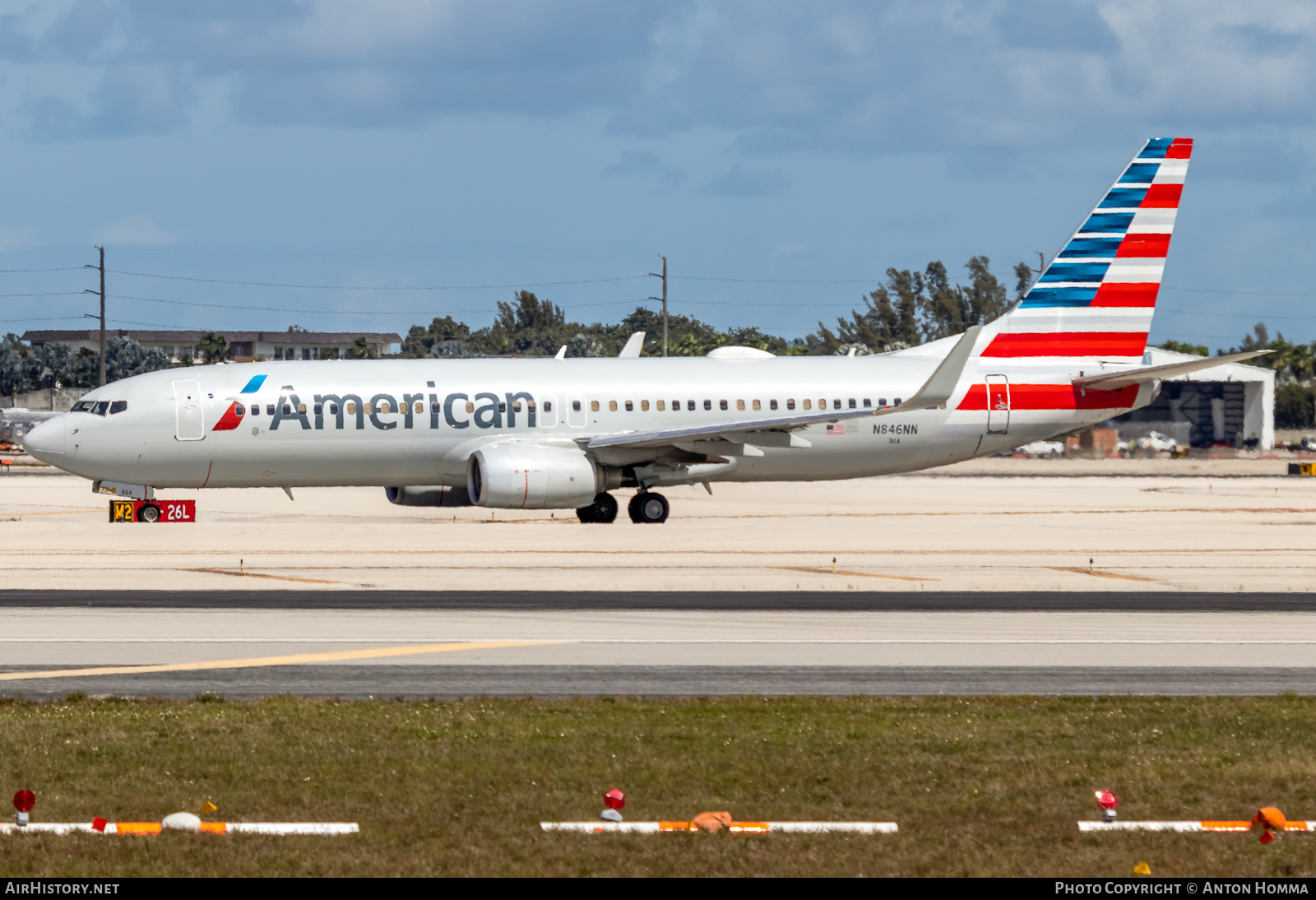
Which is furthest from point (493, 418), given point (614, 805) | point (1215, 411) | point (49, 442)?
point (1215, 411)

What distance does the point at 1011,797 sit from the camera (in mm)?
11141

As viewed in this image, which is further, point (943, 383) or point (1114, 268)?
point (1114, 268)

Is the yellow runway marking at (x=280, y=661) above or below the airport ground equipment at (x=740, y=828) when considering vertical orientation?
below

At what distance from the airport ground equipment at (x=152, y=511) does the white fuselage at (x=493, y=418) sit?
26.7 inches

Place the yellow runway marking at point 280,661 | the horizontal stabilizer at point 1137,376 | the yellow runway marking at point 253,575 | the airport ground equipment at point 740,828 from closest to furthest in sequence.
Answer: the airport ground equipment at point 740,828
the yellow runway marking at point 280,661
the yellow runway marking at point 253,575
the horizontal stabilizer at point 1137,376

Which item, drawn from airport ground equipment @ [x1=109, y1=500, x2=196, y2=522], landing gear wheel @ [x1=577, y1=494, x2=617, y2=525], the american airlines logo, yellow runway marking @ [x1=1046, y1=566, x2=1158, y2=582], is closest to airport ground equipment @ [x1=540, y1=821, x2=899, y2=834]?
yellow runway marking @ [x1=1046, y1=566, x2=1158, y2=582]

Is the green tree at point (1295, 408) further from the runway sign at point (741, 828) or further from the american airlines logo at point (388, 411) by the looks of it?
the runway sign at point (741, 828)

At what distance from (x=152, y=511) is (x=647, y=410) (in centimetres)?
1252

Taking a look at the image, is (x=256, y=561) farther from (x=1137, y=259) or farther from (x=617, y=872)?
(x=1137, y=259)

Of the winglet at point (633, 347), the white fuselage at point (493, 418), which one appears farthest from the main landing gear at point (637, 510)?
the winglet at point (633, 347)

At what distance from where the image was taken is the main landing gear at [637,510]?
39188mm

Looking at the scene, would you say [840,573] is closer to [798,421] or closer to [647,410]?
[798,421]

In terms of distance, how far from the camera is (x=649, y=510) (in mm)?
39156

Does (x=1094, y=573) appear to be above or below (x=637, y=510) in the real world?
below
